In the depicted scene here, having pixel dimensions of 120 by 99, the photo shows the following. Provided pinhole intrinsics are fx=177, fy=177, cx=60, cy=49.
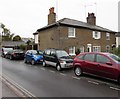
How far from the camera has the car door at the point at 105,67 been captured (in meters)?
9.02

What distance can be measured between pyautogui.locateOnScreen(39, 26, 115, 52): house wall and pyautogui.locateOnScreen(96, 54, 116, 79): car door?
588 inches

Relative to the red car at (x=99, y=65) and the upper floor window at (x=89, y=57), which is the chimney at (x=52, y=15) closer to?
the red car at (x=99, y=65)

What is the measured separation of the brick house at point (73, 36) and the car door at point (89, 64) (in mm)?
13895

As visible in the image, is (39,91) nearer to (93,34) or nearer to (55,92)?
(55,92)

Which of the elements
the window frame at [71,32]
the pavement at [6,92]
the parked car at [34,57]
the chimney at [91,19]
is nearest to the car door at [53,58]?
the parked car at [34,57]

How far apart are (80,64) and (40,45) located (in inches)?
793

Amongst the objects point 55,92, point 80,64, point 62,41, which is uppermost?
point 62,41

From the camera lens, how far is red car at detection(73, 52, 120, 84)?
897 centimetres

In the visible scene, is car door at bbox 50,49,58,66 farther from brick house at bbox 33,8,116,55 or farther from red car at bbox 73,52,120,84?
brick house at bbox 33,8,116,55

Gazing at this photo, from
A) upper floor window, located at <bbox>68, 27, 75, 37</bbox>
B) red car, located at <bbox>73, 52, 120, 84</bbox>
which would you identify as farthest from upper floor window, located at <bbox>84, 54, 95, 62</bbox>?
upper floor window, located at <bbox>68, 27, 75, 37</bbox>

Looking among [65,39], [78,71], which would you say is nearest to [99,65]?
[78,71]

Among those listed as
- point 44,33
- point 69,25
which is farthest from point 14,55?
point 69,25

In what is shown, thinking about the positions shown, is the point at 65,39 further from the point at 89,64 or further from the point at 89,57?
the point at 89,64

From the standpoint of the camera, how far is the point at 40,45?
3067 centimetres
